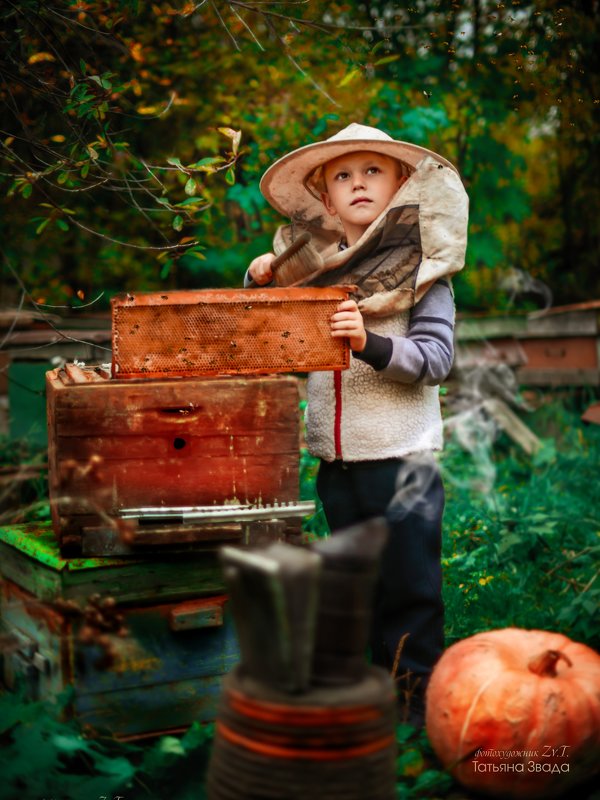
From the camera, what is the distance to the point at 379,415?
9.80 ft

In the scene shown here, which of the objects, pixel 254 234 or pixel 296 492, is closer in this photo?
pixel 296 492

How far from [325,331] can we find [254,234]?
14.2 ft


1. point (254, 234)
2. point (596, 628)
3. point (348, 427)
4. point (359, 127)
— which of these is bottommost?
point (596, 628)

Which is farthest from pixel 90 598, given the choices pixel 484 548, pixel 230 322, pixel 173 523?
pixel 484 548

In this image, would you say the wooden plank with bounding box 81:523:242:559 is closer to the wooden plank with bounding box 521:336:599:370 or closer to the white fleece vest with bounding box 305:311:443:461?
the white fleece vest with bounding box 305:311:443:461

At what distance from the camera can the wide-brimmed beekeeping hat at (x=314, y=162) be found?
3.01 meters

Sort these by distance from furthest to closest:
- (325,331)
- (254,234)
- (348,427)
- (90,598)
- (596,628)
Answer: (254,234), (596,628), (348,427), (325,331), (90,598)

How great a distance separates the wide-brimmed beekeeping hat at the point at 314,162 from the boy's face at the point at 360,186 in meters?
0.03

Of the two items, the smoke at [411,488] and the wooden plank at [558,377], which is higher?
the wooden plank at [558,377]

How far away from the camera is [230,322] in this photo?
8.43 feet

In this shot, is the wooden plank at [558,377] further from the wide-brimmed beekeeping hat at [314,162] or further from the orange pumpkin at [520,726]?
the orange pumpkin at [520,726]

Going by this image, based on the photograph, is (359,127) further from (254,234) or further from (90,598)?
(254,234)

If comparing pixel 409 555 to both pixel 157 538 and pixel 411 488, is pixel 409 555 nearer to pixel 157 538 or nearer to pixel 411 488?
pixel 411 488

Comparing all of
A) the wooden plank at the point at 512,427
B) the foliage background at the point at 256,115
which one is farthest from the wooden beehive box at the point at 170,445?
Answer: the wooden plank at the point at 512,427
